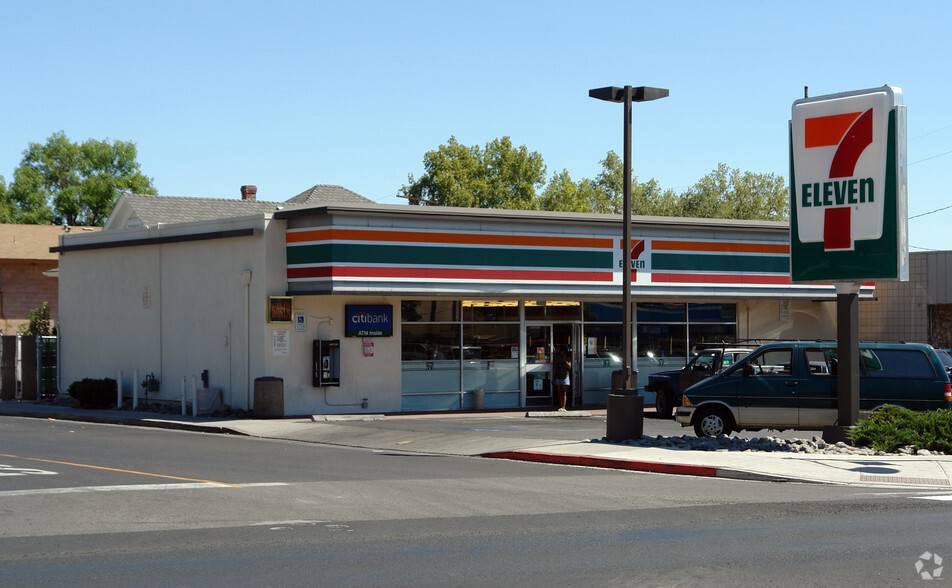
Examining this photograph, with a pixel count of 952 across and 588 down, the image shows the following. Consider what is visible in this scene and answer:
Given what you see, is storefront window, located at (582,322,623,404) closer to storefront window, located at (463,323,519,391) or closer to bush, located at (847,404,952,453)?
storefront window, located at (463,323,519,391)

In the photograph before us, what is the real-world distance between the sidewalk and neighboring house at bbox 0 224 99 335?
26.6 meters

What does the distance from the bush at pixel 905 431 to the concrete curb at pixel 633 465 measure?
3.42 meters

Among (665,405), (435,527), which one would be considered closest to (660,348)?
(665,405)

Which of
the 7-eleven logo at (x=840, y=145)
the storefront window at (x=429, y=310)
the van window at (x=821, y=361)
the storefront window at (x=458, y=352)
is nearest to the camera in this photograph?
the 7-eleven logo at (x=840, y=145)

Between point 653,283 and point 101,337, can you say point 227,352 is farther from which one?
point 653,283

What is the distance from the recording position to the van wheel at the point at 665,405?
87.1 feet

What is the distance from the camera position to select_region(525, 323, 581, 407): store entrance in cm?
2845

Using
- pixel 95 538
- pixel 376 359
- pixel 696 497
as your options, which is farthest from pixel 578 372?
pixel 95 538

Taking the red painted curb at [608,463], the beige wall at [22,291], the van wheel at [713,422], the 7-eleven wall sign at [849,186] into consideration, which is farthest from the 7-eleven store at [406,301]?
the beige wall at [22,291]

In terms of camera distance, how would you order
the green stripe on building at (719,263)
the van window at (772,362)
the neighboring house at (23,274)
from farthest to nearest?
the neighboring house at (23,274) → the green stripe on building at (719,263) → the van window at (772,362)

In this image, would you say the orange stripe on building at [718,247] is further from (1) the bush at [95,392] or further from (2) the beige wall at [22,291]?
(2) the beige wall at [22,291]

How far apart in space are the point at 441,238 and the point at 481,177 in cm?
4512

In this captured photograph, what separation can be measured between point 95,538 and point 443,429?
42.7ft

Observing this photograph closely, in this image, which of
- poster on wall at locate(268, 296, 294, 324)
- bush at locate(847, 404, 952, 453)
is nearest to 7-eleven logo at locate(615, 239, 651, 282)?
poster on wall at locate(268, 296, 294, 324)
